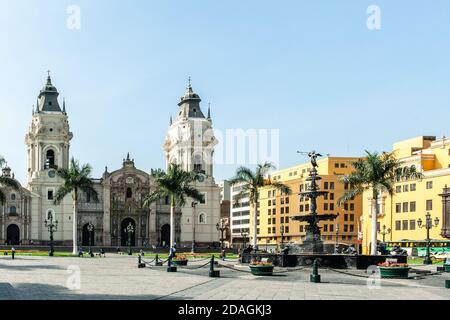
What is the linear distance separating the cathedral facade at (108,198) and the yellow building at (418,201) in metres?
24.9

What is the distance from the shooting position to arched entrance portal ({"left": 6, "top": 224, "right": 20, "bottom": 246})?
347ft

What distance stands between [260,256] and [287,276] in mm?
10010

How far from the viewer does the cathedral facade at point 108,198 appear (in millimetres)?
107125

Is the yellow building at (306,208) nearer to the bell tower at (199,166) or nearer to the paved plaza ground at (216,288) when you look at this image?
the bell tower at (199,166)

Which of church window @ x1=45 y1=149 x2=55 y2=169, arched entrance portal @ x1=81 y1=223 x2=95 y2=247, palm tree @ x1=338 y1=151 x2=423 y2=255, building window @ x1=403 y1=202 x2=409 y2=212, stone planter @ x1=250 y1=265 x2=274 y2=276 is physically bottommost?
arched entrance portal @ x1=81 y1=223 x2=95 y2=247

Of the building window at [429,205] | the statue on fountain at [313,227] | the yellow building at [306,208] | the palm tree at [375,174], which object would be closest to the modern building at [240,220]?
the yellow building at [306,208]

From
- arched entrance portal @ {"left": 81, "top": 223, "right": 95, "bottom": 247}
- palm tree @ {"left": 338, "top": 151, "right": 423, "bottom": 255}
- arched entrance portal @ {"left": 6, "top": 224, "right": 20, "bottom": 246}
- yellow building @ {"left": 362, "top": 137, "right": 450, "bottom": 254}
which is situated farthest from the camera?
arched entrance portal @ {"left": 81, "top": 223, "right": 95, "bottom": 247}

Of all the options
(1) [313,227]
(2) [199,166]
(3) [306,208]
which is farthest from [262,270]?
(3) [306,208]

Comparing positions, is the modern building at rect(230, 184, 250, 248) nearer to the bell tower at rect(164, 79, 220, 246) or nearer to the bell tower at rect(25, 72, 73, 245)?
the bell tower at rect(164, 79, 220, 246)

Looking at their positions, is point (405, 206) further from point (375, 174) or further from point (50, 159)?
point (50, 159)

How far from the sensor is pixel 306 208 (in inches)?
4779

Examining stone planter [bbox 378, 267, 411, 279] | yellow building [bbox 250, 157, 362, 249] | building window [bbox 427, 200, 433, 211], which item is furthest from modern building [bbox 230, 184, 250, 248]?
stone planter [bbox 378, 267, 411, 279]

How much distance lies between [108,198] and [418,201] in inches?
1792
